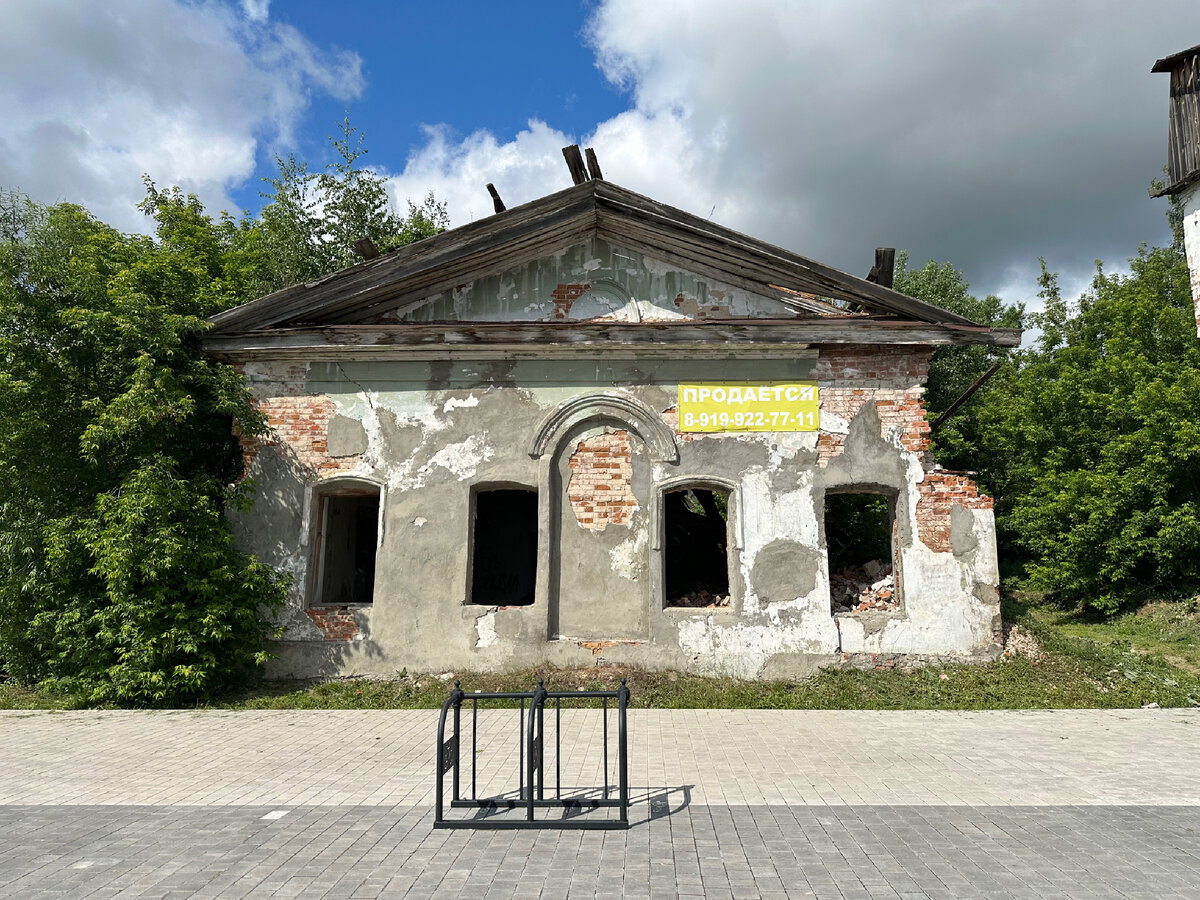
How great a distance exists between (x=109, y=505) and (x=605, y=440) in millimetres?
6290

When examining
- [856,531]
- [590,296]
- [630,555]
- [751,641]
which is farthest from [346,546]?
[856,531]

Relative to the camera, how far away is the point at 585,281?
36.0 feet

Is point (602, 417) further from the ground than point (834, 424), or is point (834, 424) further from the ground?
point (602, 417)

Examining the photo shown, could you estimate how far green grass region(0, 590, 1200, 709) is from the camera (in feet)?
30.0

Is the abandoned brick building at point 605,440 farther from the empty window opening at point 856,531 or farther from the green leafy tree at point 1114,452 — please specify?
the green leafy tree at point 1114,452

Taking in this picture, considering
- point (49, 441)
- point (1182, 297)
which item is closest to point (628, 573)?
point (49, 441)

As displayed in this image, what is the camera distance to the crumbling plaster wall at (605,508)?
988cm

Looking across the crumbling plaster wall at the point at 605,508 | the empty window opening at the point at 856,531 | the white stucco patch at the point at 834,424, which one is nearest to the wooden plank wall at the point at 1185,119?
the crumbling plaster wall at the point at 605,508

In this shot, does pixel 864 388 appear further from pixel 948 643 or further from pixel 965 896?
pixel 965 896

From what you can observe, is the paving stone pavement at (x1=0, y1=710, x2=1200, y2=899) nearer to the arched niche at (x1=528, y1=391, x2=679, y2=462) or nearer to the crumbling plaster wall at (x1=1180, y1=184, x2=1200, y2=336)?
the arched niche at (x1=528, y1=391, x2=679, y2=462)

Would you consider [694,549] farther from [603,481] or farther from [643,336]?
[643,336]

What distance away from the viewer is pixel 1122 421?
17094 millimetres

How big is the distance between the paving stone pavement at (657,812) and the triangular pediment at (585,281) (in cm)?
551

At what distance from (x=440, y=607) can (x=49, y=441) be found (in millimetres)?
5308
